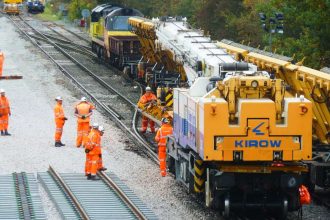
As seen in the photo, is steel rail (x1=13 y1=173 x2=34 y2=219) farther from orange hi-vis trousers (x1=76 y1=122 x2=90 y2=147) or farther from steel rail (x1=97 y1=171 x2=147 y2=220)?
orange hi-vis trousers (x1=76 y1=122 x2=90 y2=147)

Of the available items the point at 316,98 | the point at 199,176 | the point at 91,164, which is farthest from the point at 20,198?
the point at 316,98

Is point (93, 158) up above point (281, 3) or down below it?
below

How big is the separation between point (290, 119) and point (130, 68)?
25316 millimetres

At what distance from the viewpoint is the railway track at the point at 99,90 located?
3143 centimetres

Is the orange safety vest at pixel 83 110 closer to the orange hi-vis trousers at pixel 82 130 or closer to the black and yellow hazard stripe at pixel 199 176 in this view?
the orange hi-vis trousers at pixel 82 130

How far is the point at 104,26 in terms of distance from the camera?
163ft

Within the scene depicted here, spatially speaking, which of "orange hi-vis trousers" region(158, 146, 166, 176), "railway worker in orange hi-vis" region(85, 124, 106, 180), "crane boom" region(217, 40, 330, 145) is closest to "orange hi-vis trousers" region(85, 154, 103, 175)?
"railway worker in orange hi-vis" region(85, 124, 106, 180)

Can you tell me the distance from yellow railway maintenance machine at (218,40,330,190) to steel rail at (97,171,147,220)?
3731 mm

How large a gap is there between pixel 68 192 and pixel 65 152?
5.55 meters

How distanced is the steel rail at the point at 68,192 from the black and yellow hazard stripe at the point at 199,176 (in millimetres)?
2370

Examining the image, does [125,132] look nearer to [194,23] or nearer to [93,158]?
[93,158]

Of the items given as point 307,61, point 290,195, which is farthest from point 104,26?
point 290,195

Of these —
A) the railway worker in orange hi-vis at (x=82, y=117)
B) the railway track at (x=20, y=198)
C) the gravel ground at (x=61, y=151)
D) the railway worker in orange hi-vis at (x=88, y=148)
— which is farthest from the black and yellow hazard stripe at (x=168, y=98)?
the railway track at (x=20, y=198)

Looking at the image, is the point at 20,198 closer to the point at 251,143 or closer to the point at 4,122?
the point at 251,143
